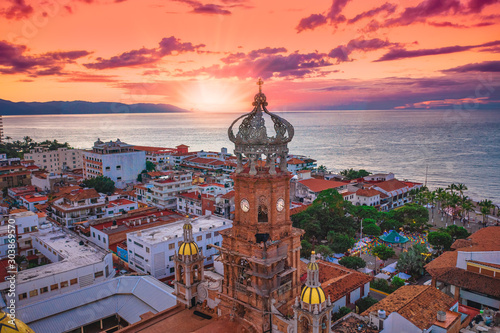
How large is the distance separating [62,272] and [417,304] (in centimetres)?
2776

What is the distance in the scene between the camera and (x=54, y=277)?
30.5 meters

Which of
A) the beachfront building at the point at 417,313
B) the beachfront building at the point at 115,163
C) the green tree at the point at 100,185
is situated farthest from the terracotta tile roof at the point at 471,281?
the beachfront building at the point at 115,163

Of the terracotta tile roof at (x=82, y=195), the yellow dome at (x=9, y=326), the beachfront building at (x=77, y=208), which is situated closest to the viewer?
the yellow dome at (x=9, y=326)

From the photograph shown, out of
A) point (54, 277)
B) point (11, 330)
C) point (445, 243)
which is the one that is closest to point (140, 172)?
point (54, 277)

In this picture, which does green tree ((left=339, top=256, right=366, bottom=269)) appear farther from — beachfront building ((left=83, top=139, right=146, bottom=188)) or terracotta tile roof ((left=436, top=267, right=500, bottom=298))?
beachfront building ((left=83, top=139, right=146, bottom=188))

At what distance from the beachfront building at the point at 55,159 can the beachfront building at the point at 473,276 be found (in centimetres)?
10528

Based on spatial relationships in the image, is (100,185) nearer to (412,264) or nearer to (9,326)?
(412,264)

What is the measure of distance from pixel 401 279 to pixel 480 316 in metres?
10.4

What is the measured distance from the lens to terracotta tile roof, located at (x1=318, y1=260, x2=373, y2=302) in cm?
2989

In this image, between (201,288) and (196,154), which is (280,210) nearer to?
(201,288)

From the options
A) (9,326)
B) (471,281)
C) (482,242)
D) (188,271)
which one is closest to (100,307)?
(188,271)

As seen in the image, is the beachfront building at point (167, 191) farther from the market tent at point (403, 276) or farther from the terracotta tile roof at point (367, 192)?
the market tent at point (403, 276)

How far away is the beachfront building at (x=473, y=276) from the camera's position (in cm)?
2969

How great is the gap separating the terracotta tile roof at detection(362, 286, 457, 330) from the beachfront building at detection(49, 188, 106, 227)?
42.9 metres
